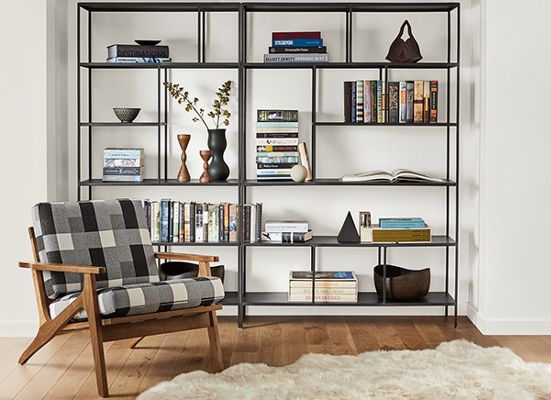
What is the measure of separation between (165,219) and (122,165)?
1.45 ft

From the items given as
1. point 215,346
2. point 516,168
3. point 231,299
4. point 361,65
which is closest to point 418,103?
point 361,65

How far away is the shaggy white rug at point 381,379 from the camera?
13.0ft

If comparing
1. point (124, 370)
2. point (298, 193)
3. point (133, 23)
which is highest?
point (133, 23)

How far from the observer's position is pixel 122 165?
554cm

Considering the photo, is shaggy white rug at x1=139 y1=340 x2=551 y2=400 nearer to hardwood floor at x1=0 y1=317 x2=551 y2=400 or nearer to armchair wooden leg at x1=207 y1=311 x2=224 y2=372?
armchair wooden leg at x1=207 y1=311 x2=224 y2=372

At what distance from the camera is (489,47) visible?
5242mm

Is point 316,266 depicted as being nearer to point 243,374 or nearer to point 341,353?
point 341,353

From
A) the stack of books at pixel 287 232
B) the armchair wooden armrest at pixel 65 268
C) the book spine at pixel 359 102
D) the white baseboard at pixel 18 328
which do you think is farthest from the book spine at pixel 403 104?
the white baseboard at pixel 18 328

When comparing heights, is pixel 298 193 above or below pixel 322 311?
above

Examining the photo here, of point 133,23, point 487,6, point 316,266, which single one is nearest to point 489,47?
point 487,6

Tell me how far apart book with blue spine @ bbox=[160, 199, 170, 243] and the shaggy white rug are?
139cm

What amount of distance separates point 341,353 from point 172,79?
2.20 metres

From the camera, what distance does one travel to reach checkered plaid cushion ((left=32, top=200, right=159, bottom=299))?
4.57 meters

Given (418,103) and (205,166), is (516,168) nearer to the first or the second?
(418,103)
